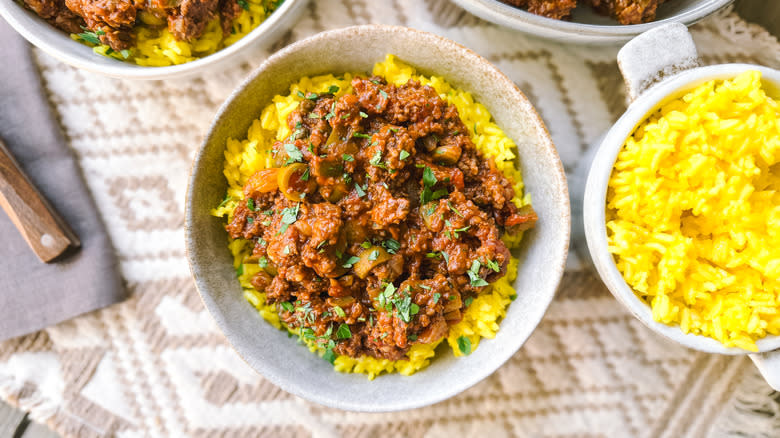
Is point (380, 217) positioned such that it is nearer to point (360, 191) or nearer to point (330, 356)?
point (360, 191)

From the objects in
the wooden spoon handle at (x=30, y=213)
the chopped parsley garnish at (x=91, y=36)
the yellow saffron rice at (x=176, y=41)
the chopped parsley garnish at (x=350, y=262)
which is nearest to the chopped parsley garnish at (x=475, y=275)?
the chopped parsley garnish at (x=350, y=262)

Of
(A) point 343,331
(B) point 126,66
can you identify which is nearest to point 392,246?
(A) point 343,331

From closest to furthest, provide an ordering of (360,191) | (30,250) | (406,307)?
(406,307)
(360,191)
(30,250)

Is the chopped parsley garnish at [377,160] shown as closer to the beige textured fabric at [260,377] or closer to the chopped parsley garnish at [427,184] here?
the chopped parsley garnish at [427,184]

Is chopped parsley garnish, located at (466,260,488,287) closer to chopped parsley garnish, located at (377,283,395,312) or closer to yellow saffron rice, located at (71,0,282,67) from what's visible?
chopped parsley garnish, located at (377,283,395,312)

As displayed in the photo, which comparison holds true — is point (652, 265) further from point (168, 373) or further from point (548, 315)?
point (168, 373)

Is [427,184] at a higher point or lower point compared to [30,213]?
higher

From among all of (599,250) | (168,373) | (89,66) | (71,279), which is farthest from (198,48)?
(599,250)
